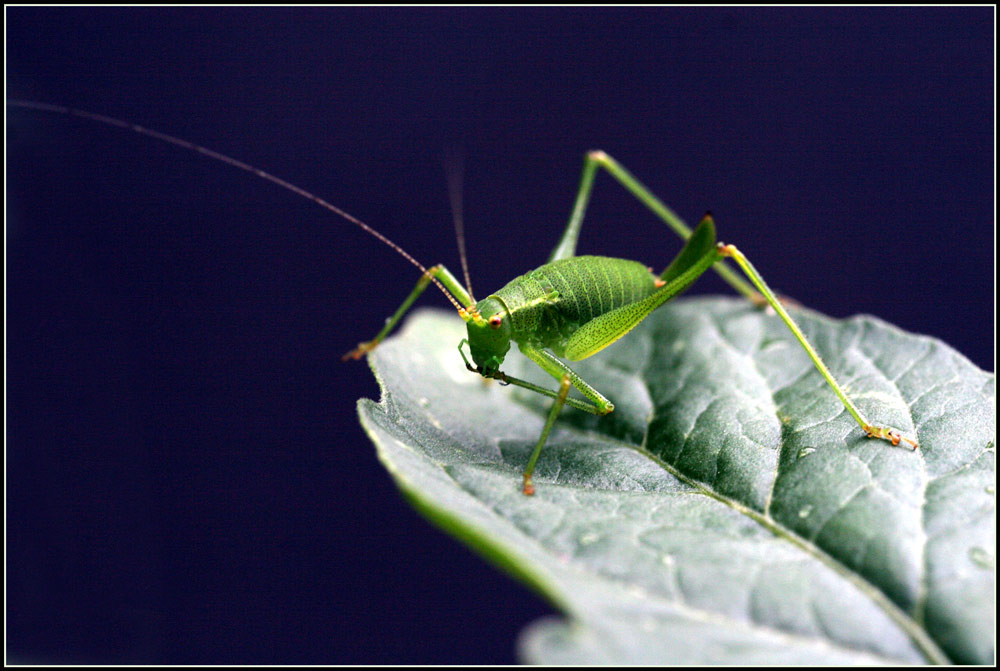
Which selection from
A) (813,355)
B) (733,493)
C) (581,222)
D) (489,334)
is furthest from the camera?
(581,222)

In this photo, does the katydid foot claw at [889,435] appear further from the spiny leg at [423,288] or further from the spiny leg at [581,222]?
the spiny leg at [423,288]

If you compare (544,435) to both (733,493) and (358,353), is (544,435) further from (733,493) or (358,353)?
(358,353)

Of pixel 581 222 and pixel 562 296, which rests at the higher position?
pixel 581 222

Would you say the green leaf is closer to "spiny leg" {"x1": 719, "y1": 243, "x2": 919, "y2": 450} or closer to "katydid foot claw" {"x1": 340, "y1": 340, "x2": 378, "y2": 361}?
"spiny leg" {"x1": 719, "y1": 243, "x2": 919, "y2": 450}

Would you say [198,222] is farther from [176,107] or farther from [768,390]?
[768,390]

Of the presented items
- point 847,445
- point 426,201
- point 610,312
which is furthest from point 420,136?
point 847,445

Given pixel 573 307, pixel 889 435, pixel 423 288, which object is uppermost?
pixel 423 288

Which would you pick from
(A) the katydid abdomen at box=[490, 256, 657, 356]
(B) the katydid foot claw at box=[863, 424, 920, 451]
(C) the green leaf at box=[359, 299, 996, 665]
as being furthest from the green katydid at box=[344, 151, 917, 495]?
(B) the katydid foot claw at box=[863, 424, 920, 451]

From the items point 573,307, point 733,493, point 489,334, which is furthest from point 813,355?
point 489,334
